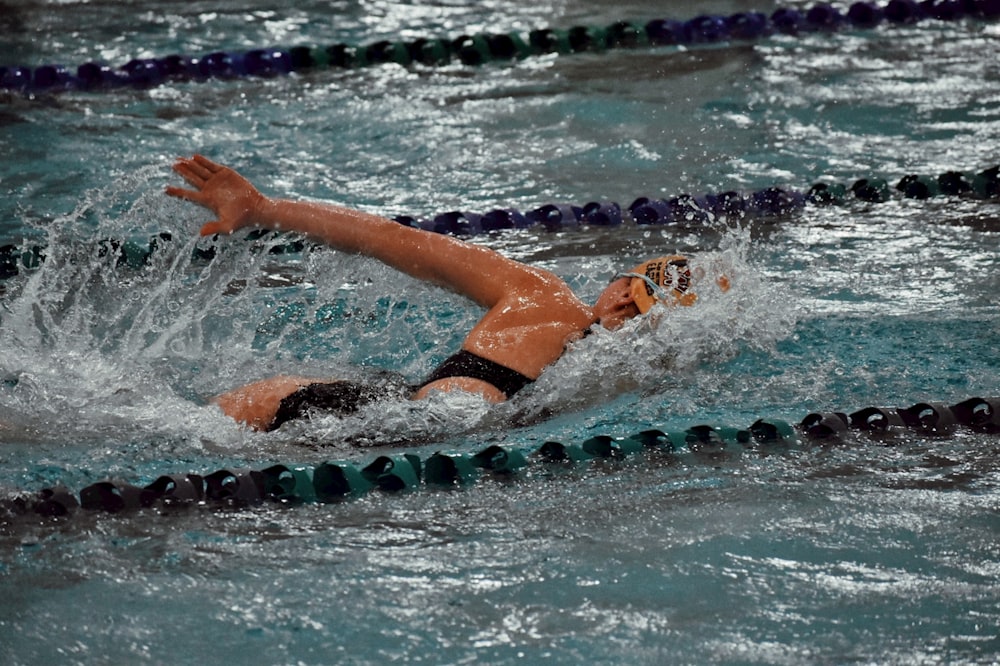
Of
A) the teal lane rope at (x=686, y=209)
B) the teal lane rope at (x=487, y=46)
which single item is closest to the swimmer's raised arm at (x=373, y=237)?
the teal lane rope at (x=686, y=209)

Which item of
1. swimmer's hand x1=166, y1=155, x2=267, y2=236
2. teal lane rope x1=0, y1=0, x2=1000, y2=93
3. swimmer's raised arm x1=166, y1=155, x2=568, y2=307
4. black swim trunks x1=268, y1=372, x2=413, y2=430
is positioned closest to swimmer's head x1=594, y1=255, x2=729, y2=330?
swimmer's raised arm x1=166, y1=155, x2=568, y2=307

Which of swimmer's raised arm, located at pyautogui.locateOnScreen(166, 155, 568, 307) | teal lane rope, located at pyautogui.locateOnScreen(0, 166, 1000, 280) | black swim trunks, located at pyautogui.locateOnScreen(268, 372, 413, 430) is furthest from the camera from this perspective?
teal lane rope, located at pyautogui.locateOnScreen(0, 166, 1000, 280)

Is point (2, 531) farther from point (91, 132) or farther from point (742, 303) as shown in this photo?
point (91, 132)

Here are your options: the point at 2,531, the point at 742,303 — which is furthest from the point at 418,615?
the point at 742,303

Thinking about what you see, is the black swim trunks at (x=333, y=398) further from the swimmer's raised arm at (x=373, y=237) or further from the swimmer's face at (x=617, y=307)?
the swimmer's face at (x=617, y=307)

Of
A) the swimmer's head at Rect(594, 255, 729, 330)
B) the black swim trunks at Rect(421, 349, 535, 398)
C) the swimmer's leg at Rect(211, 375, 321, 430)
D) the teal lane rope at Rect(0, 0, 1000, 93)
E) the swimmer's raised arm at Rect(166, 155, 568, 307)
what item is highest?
the teal lane rope at Rect(0, 0, 1000, 93)

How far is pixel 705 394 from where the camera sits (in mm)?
3438

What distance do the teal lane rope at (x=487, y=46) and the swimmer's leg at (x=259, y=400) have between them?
357cm

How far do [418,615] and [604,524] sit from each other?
519 millimetres

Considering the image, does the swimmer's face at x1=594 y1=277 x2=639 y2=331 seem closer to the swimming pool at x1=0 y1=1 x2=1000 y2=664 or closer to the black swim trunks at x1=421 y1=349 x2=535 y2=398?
the swimming pool at x1=0 y1=1 x2=1000 y2=664

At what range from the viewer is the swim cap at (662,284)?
3.30m

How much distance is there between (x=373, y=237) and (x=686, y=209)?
1865 mm

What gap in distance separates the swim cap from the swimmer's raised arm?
0.23 meters

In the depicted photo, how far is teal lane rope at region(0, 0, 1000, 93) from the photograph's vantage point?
6.35 meters
